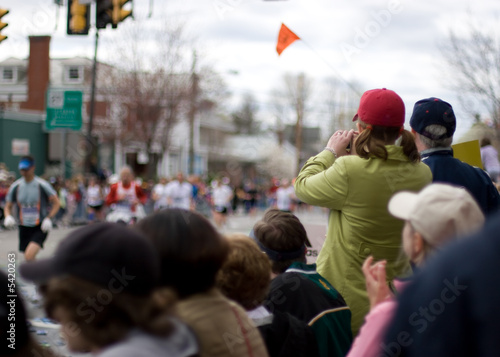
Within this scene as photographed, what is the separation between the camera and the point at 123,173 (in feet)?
45.1

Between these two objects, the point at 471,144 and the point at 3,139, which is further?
the point at 3,139

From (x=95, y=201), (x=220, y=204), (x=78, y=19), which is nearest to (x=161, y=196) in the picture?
(x=220, y=204)

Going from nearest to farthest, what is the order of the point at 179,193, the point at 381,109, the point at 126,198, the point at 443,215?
the point at 443,215 → the point at 381,109 → the point at 126,198 → the point at 179,193

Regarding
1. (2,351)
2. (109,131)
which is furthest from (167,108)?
(2,351)

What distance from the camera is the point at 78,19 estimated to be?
1200cm

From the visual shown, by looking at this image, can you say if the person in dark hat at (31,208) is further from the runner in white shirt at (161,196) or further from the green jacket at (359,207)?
the runner in white shirt at (161,196)

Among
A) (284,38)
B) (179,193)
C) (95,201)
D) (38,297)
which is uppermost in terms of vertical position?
(284,38)

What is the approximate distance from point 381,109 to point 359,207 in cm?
50

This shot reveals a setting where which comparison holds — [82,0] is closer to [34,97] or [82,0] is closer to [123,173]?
[123,173]

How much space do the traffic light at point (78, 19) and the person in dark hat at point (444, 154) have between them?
9.58 meters

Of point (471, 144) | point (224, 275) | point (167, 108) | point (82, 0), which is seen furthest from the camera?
point (167, 108)

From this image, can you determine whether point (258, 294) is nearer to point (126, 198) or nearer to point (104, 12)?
point (104, 12)

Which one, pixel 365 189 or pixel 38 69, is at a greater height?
pixel 38 69

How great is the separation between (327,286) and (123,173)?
1100 centimetres
